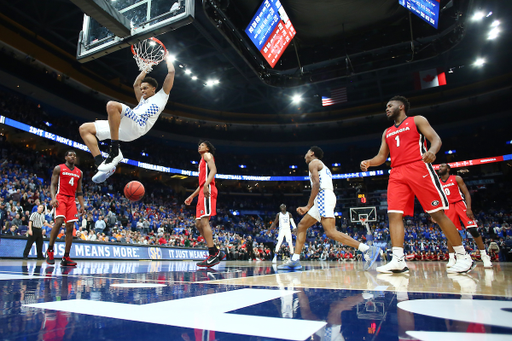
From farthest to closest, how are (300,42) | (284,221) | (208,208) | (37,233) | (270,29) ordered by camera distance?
(300,42), (270,29), (284,221), (37,233), (208,208)

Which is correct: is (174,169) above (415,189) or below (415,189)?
above

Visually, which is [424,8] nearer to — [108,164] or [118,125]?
[118,125]

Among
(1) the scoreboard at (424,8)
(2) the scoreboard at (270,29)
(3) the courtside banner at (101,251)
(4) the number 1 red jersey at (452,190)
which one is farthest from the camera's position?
(2) the scoreboard at (270,29)

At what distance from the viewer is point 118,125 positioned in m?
3.00

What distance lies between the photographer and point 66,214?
4.65 metres

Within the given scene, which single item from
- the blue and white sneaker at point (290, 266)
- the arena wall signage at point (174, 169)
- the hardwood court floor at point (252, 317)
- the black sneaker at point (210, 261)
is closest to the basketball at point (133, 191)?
the black sneaker at point (210, 261)

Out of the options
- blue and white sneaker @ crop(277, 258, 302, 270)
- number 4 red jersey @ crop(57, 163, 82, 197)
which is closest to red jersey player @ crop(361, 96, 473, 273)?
blue and white sneaker @ crop(277, 258, 302, 270)

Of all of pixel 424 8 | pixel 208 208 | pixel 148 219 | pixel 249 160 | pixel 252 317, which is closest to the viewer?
pixel 252 317

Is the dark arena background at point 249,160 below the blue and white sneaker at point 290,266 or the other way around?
the other way around

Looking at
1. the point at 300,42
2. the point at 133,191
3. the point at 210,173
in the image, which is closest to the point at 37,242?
the point at 133,191

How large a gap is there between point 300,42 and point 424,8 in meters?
5.03

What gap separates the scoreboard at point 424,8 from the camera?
9.05 m

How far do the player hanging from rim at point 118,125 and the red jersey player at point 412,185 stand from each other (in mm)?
2514

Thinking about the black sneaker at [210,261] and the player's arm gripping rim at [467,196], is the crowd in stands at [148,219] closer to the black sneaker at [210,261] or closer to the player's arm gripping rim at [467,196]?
the black sneaker at [210,261]
